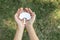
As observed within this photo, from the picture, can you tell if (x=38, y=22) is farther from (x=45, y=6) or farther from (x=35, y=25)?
(x=45, y=6)

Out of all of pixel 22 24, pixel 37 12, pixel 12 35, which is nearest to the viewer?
pixel 22 24

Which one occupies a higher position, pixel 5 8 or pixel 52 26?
pixel 5 8

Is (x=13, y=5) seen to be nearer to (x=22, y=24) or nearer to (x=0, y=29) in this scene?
(x=0, y=29)

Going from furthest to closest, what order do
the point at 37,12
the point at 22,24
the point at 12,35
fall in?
1. the point at 37,12
2. the point at 12,35
3. the point at 22,24

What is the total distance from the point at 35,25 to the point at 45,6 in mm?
325

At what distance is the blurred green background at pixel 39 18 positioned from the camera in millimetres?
3059

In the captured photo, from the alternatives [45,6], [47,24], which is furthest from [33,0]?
[47,24]

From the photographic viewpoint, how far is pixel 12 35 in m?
3.01

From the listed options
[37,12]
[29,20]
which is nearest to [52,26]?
[37,12]

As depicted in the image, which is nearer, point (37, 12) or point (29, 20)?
point (29, 20)

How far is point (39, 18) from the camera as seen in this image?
3178 mm

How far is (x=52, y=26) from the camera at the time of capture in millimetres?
3166

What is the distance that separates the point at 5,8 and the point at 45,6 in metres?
0.56

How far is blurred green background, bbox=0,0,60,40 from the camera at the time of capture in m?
3.06
